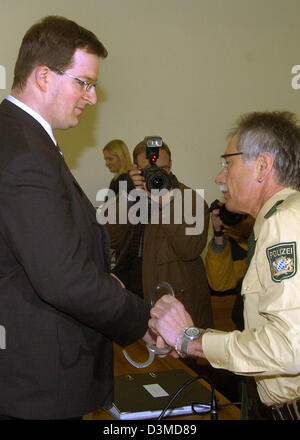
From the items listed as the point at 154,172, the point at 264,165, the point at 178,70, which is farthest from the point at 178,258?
the point at 178,70

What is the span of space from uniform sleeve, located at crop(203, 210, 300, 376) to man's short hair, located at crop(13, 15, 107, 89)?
0.73 meters

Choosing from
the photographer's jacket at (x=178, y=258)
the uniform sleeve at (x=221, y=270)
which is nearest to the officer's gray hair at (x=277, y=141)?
the photographer's jacket at (x=178, y=258)

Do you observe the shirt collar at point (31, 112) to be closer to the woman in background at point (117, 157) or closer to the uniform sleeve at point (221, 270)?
the uniform sleeve at point (221, 270)

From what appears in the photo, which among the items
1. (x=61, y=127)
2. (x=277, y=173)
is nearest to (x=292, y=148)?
(x=277, y=173)

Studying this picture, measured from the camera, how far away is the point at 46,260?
119 centimetres

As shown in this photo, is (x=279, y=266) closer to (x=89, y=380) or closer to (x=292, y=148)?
(x=292, y=148)

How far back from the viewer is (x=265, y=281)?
1298 mm

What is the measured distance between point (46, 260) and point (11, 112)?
42cm

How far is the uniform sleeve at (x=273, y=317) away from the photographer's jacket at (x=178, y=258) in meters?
1.28

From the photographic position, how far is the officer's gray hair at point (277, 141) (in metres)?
1.48

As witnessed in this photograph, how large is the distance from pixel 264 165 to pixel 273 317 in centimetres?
50

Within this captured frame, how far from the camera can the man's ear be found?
137 centimetres

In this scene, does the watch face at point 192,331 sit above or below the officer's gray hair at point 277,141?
below

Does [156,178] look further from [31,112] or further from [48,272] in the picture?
[48,272]
